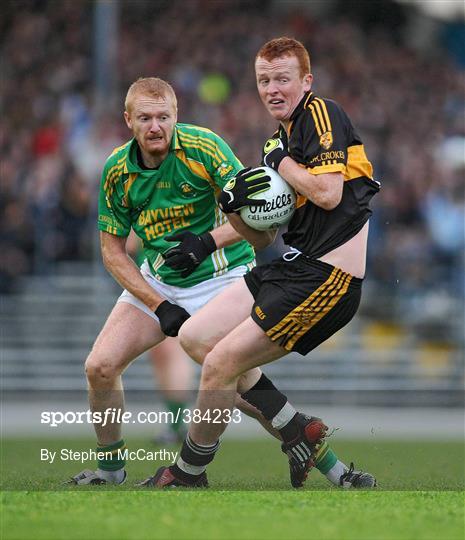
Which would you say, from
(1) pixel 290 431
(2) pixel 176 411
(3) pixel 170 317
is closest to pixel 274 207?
(3) pixel 170 317

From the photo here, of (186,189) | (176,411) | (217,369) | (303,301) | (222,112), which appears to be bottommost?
(176,411)

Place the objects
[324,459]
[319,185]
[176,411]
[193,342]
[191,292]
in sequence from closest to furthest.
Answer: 1. [319,185]
2. [193,342]
3. [324,459]
4. [191,292]
5. [176,411]

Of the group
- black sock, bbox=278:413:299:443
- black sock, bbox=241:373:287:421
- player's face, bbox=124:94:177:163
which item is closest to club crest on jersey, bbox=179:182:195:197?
player's face, bbox=124:94:177:163

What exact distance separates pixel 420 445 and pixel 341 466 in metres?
3.69

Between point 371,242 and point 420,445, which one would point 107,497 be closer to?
point 420,445

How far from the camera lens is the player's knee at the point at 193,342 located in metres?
6.82

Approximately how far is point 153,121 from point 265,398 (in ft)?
5.00

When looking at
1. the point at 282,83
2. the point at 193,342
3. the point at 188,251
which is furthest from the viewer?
the point at 188,251

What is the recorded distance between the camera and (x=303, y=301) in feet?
21.7

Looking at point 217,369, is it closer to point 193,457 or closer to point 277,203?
point 193,457

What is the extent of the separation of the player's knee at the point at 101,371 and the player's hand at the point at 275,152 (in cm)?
134

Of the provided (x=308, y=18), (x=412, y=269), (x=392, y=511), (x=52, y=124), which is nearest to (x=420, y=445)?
(x=392, y=511)

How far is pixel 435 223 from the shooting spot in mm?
16672

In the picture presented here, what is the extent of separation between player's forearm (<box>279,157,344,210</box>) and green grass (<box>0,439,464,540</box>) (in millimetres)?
1344
